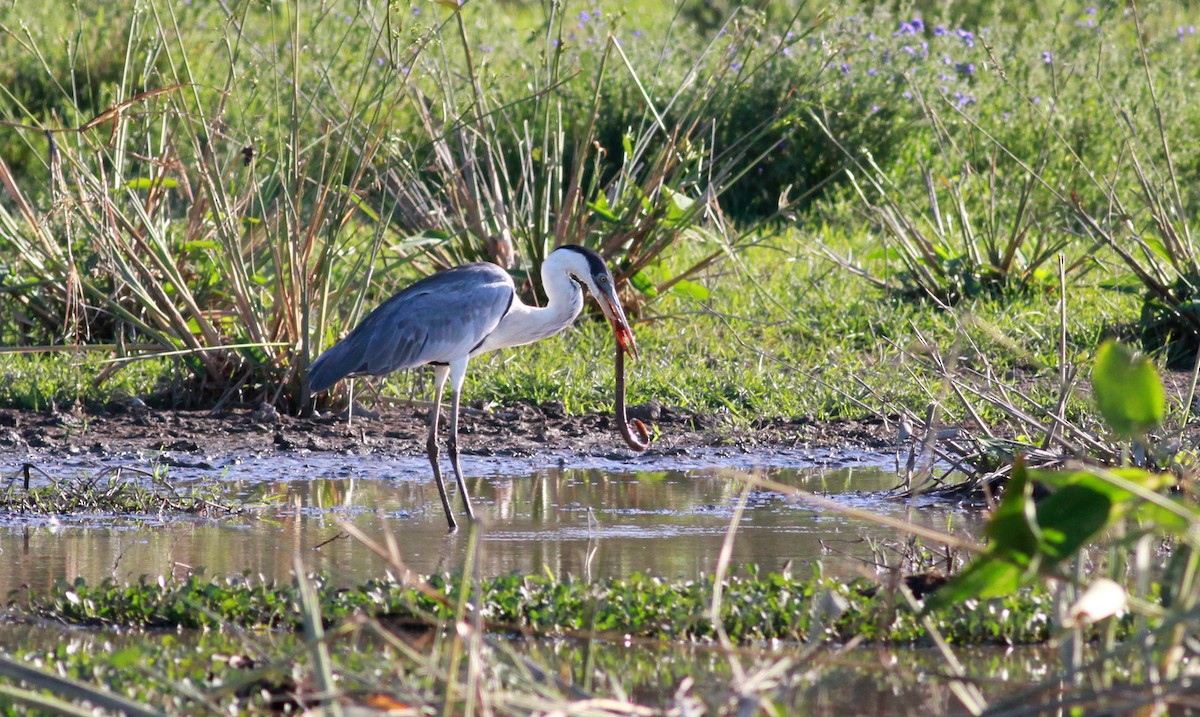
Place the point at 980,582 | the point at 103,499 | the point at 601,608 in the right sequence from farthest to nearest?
the point at 103,499
the point at 601,608
the point at 980,582

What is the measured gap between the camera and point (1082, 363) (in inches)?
245

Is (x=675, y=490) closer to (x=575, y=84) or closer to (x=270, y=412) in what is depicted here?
(x=270, y=412)

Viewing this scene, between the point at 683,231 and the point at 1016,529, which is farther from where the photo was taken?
the point at 683,231

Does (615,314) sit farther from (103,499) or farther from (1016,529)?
(1016,529)

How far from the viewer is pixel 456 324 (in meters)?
6.15

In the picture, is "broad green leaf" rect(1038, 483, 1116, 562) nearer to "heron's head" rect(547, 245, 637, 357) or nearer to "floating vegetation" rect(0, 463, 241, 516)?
"floating vegetation" rect(0, 463, 241, 516)

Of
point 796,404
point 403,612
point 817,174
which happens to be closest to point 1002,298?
point 796,404

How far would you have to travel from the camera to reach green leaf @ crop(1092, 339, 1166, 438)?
100 inches

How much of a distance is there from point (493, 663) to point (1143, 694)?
1145 mm

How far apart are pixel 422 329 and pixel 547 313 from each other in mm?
602

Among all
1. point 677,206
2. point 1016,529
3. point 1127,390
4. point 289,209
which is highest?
point 677,206

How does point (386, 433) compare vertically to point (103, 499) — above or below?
above

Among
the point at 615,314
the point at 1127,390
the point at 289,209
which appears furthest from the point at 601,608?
the point at 289,209

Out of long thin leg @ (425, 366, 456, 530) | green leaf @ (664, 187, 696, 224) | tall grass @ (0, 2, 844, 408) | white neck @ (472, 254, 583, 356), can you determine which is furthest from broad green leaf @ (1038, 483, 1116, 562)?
green leaf @ (664, 187, 696, 224)
